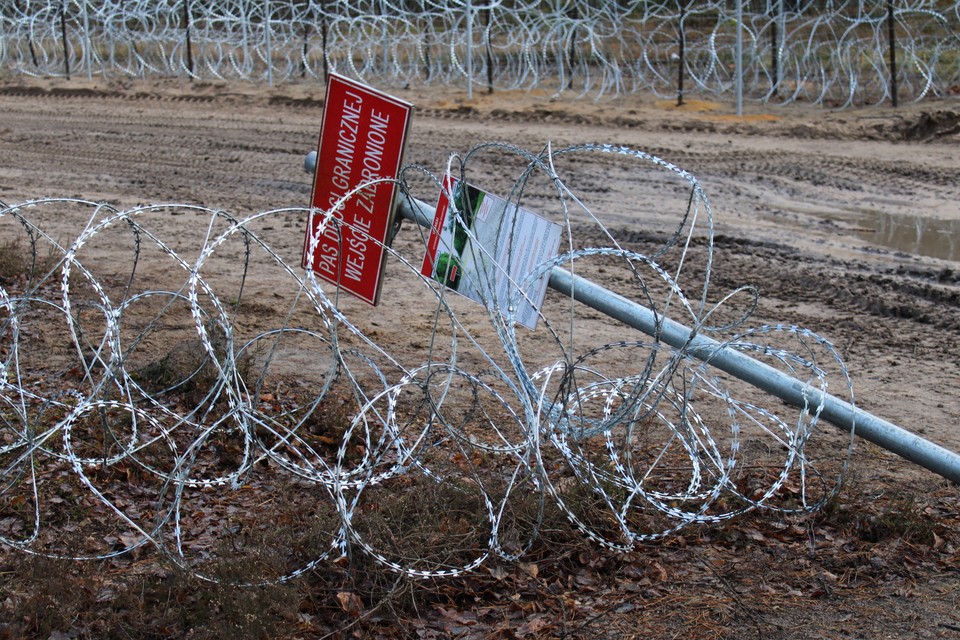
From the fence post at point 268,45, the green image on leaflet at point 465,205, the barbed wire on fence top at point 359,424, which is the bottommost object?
the barbed wire on fence top at point 359,424

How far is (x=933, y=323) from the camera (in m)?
7.42

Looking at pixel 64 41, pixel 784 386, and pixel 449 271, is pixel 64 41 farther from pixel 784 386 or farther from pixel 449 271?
pixel 784 386

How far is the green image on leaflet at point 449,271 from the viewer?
16.1ft

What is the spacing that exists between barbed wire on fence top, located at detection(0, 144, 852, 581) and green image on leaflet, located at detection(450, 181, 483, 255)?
0.77 feet

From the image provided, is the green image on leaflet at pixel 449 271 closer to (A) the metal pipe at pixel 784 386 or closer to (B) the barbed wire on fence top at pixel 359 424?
(B) the barbed wire on fence top at pixel 359 424

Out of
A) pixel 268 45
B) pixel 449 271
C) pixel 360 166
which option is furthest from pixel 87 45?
pixel 449 271

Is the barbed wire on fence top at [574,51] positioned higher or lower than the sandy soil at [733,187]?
higher

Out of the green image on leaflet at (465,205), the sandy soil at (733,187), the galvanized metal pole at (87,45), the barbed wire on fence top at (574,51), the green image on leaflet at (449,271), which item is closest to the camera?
the green image on leaflet at (465,205)

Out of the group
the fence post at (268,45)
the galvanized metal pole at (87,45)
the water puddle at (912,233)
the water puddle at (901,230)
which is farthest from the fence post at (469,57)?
the water puddle at (912,233)

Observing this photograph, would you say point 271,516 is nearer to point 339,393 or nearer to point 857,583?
point 339,393

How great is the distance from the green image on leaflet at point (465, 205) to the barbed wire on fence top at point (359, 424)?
0.77 ft

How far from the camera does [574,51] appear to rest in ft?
64.8

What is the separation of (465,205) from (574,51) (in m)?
15.9

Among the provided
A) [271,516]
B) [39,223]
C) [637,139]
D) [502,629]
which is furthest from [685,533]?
[637,139]
